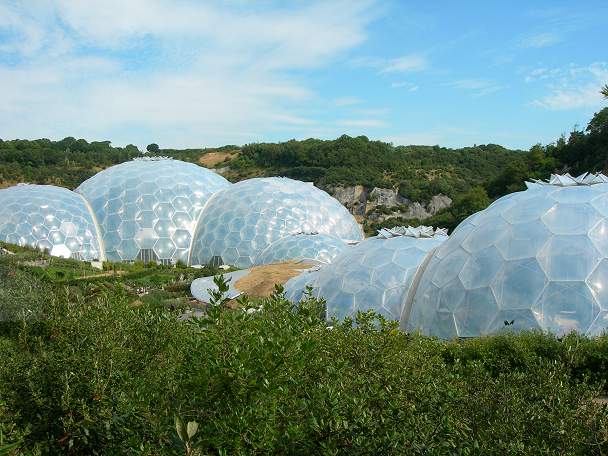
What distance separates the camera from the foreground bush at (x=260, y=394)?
11.4 feet

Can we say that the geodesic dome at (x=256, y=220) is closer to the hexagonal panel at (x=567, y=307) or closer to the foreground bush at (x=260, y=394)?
the hexagonal panel at (x=567, y=307)

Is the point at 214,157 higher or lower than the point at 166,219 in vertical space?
higher

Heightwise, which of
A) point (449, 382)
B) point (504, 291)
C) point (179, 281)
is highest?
point (449, 382)

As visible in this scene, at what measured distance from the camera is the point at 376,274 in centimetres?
1387

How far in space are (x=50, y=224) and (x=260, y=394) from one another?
2858 centimetres

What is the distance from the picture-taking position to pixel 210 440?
3338mm

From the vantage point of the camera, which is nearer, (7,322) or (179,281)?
(7,322)

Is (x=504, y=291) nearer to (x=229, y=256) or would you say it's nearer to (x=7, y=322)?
(x=7, y=322)

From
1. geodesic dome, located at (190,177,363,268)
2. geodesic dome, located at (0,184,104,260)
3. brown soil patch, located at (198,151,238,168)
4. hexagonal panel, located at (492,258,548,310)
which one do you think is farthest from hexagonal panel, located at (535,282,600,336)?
brown soil patch, located at (198,151,238,168)

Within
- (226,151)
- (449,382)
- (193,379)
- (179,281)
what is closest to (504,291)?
(449,382)

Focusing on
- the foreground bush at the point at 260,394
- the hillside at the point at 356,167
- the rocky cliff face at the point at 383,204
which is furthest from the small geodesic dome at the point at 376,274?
the rocky cliff face at the point at 383,204

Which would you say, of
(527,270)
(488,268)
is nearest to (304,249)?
(488,268)

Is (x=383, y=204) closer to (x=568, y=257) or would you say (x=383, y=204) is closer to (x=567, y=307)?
(x=568, y=257)

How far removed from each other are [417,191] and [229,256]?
113 feet
